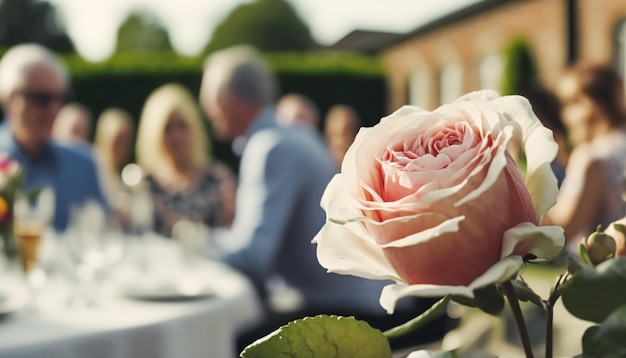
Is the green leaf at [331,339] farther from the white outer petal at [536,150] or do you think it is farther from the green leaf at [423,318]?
the white outer petal at [536,150]

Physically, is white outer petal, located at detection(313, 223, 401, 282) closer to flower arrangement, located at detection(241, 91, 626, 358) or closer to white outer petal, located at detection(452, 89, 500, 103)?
flower arrangement, located at detection(241, 91, 626, 358)

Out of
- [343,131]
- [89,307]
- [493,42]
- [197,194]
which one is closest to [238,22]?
[493,42]

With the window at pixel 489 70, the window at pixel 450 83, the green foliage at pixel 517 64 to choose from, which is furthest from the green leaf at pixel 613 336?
the window at pixel 450 83

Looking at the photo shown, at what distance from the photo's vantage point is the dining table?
212cm

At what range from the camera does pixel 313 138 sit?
3.51 meters

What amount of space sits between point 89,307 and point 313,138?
142cm

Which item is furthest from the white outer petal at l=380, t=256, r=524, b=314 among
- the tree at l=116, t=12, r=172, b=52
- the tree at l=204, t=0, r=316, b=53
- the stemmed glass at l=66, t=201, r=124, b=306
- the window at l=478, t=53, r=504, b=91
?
the tree at l=116, t=12, r=172, b=52

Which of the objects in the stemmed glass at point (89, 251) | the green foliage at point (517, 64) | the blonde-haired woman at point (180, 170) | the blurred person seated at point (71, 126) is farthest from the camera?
the green foliage at point (517, 64)

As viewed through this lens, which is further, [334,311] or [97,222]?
[334,311]

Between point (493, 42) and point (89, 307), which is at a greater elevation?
point (89, 307)

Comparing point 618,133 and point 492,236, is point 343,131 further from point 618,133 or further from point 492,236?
point 492,236

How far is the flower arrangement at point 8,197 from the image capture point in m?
2.60

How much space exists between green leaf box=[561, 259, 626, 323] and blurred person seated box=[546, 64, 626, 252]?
313 cm

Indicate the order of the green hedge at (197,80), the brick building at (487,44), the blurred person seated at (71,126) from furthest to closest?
the green hedge at (197,80) → the brick building at (487,44) → the blurred person seated at (71,126)
